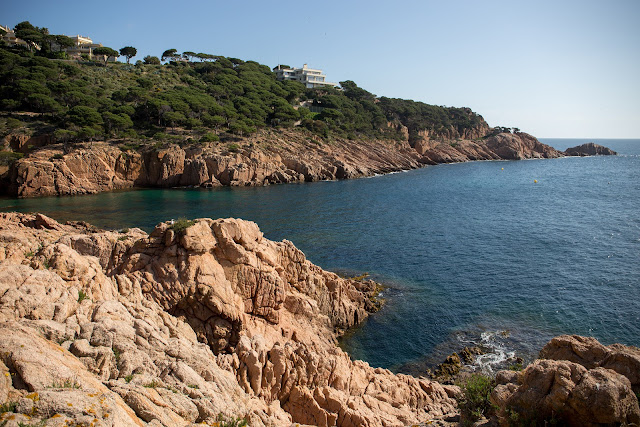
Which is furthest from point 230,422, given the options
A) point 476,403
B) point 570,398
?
point 570,398

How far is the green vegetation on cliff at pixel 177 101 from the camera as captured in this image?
83.9 metres

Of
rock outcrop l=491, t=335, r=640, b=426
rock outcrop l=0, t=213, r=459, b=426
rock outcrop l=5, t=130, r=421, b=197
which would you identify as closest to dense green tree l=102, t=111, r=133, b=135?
rock outcrop l=5, t=130, r=421, b=197

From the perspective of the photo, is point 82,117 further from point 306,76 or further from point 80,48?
point 306,76

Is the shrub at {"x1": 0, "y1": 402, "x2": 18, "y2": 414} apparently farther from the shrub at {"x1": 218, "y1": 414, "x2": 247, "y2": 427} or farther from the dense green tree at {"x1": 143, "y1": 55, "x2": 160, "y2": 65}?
the dense green tree at {"x1": 143, "y1": 55, "x2": 160, "y2": 65}

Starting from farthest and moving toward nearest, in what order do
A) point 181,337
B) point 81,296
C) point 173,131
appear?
point 173,131 → point 181,337 → point 81,296

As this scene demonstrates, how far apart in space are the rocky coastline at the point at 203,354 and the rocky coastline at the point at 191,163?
185ft

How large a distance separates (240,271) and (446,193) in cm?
6693

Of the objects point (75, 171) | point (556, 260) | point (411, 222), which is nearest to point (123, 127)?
point (75, 171)

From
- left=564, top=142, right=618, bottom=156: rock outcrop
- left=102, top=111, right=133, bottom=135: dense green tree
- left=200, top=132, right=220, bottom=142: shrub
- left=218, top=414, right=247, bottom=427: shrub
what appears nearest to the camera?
left=218, top=414, right=247, bottom=427: shrub

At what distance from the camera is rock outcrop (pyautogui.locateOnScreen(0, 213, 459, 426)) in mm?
9305

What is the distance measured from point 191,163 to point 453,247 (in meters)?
56.4

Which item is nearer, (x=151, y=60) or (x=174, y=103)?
(x=174, y=103)

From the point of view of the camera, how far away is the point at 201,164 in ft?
272

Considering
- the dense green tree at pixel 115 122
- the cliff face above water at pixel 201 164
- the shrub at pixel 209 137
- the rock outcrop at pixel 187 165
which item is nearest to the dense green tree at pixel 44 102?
the dense green tree at pixel 115 122
